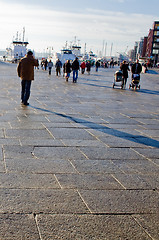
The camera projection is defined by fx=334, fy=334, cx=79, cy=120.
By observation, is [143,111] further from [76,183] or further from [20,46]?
[20,46]

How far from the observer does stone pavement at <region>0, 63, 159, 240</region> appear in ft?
9.05

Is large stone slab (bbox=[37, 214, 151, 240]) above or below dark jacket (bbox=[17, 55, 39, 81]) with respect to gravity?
below

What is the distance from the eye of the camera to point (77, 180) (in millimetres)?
3818

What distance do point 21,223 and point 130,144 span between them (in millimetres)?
3191

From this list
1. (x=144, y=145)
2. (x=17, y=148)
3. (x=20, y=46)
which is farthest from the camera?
(x=20, y=46)

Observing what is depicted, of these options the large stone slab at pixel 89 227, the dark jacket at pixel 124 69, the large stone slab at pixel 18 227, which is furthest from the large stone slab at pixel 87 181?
the dark jacket at pixel 124 69

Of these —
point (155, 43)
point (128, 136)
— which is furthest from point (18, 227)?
point (155, 43)

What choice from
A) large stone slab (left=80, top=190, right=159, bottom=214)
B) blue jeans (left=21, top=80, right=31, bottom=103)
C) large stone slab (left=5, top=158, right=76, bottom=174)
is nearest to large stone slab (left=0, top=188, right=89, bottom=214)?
large stone slab (left=80, top=190, right=159, bottom=214)

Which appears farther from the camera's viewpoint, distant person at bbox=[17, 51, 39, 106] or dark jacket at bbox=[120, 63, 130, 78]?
dark jacket at bbox=[120, 63, 130, 78]

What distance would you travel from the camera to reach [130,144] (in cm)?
562

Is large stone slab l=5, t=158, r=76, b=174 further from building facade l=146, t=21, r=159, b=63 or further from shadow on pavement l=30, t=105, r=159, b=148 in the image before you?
building facade l=146, t=21, r=159, b=63

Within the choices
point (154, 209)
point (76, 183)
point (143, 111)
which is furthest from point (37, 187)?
point (143, 111)

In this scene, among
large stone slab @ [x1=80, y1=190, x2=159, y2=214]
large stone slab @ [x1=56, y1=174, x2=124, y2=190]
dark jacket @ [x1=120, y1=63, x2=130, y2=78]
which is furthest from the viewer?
dark jacket @ [x1=120, y1=63, x2=130, y2=78]

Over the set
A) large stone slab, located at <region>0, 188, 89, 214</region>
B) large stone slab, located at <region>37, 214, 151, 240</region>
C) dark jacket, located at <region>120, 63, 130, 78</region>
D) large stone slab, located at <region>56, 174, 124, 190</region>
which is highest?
dark jacket, located at <region>120, 63, 130, 78</region>
